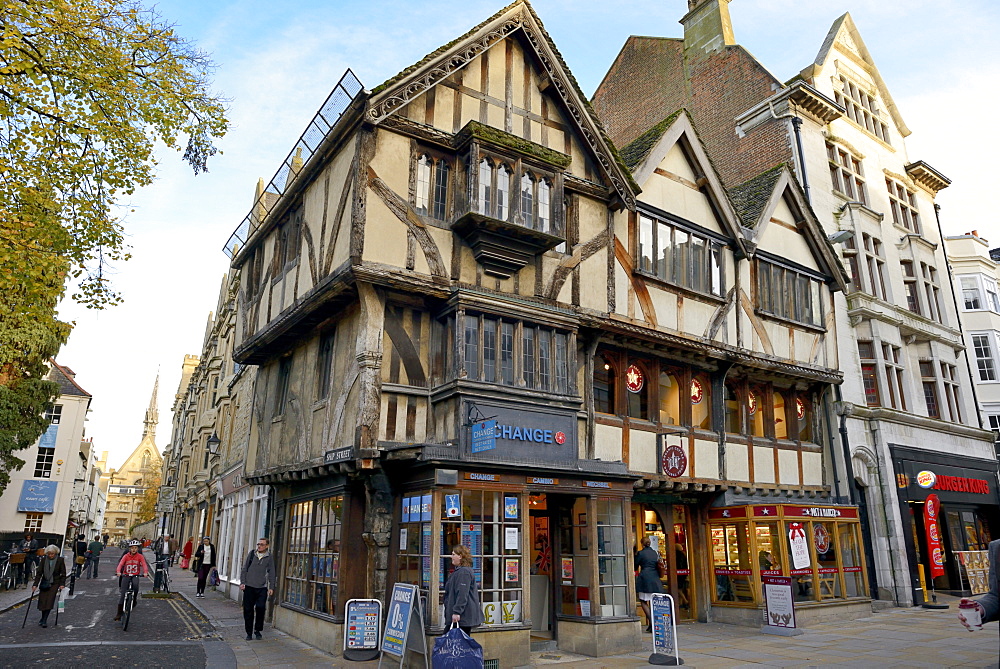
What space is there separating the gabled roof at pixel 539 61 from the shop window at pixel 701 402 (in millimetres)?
4589

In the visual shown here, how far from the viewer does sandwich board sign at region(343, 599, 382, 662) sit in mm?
9914

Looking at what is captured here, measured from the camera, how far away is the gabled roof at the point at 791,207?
17.9 meters

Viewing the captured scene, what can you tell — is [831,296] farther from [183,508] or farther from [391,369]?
[183,508]

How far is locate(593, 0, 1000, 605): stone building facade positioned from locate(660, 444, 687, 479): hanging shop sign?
597 cm

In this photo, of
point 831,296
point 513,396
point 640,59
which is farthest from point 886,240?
point 513,396

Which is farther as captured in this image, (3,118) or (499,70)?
(499,70)

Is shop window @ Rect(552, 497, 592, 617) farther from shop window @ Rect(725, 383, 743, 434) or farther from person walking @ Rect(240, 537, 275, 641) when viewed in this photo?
shop window @ Rect(725, 383, 743, 434)

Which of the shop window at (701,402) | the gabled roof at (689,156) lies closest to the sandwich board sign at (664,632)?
the shop window at (701,402)

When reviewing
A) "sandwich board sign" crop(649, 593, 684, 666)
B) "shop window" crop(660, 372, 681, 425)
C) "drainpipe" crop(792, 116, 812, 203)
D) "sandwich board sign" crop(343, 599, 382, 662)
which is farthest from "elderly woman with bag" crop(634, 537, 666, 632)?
"drainpipe" crop(792, 116, 812, 203)

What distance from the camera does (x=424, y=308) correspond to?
11.8 meters

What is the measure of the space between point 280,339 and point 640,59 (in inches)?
778

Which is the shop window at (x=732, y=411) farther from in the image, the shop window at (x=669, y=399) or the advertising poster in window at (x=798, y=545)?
the advertising poster in window at (x=798, y=545)

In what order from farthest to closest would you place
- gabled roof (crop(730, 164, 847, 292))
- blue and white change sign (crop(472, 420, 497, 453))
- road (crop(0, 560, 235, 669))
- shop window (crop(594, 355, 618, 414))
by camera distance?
gabled roof (crop(730, 164, 847, 292)), shop window (crop(594, 355, 618, 414)), blue and white change sign (crop(472, 420, 497, 453)), road (crop(0, 560, 235, 669))

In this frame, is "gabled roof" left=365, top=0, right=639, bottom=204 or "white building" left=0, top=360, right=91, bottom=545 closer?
"gabled roof" left=365, top=0, right=639, bottom=204
